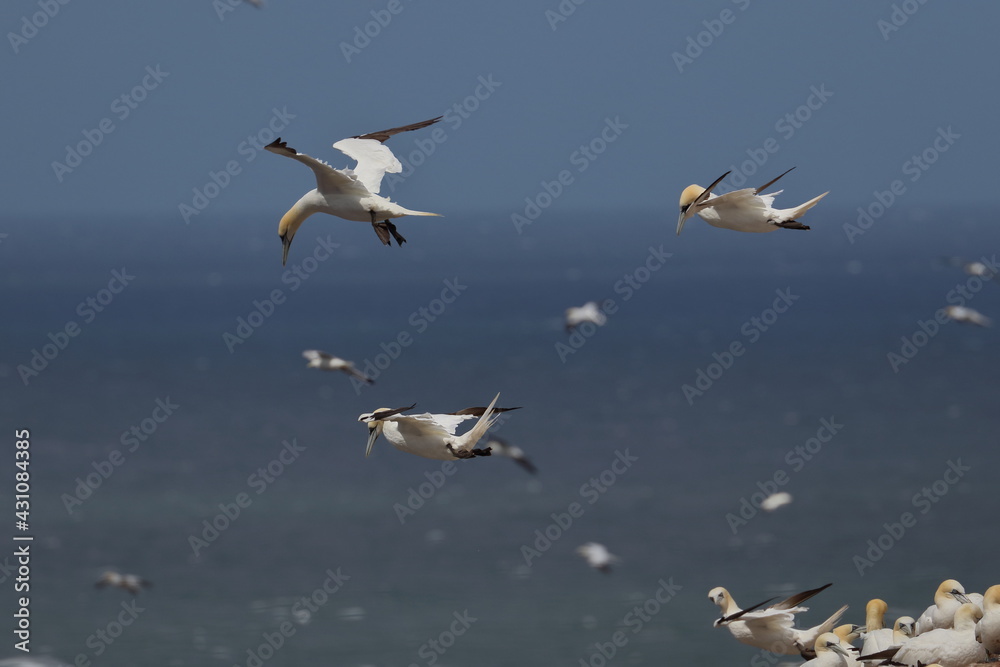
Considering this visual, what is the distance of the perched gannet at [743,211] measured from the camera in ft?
43.7

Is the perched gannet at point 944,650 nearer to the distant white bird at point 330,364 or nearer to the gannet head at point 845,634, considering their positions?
the gannet head at point 845,634

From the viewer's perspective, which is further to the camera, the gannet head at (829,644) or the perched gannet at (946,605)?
the perched gannet at (946,605)

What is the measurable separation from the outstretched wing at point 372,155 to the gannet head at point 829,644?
7.03 m

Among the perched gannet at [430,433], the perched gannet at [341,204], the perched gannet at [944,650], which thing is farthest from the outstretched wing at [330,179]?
the perched gannet at [944,650]

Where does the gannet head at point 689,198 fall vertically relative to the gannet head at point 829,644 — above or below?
above

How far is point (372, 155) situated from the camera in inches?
628

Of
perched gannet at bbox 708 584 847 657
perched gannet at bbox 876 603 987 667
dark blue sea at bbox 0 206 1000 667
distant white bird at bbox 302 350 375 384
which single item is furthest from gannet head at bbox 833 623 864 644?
dark blue sea at bbox 0 206 1000 667

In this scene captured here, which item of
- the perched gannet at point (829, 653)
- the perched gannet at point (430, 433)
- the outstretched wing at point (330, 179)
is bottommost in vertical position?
the perched gannet at point (829, 653)

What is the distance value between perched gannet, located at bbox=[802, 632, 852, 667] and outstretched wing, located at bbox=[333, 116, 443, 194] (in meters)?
7.05

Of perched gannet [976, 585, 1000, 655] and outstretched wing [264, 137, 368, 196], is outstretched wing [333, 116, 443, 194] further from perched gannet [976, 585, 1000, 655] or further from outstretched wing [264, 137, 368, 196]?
perched gannet [976, 585, 1000, 655]

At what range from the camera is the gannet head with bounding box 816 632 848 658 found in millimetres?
15672

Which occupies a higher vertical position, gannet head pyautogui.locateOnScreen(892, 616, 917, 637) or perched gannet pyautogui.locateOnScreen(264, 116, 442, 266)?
perched gannet pyautogui.locateOnScreen(264, 116, 442, 266)

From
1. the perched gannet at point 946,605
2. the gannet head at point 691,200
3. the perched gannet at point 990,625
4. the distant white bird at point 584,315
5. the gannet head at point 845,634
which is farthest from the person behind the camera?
the distant white bird at point 584,315

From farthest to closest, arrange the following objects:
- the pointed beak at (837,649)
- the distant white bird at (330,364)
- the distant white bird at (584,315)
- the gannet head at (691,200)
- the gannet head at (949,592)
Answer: the distant white bird at (584,315) → the distant white bird at (330,364) → the gannet head at (949,592) → the pointed beak at (837,649) → the gannet head at (691,200)
